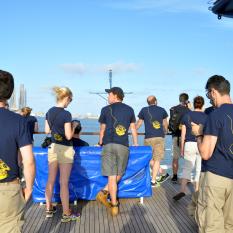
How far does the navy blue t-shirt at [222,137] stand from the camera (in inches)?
125

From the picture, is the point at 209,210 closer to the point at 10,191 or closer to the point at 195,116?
the point at 10,191

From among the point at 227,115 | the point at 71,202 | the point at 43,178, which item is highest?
the point at 227,115

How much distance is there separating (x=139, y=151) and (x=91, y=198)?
111cm

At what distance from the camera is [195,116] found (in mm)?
5926

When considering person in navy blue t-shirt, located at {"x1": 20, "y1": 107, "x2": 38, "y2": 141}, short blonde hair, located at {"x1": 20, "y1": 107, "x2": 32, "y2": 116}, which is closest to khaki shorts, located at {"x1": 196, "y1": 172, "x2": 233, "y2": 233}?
person in navy blue t-shirt, located at {"x1": 20, "y1": 107, "x2": 38, "y2": 141}

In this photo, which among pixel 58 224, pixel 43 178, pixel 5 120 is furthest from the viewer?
pixel 43 178

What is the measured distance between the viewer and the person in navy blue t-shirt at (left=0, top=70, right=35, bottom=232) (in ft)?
8.44

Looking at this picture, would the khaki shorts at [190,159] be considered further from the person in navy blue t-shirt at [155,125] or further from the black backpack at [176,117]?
the black backpack at [176,117]

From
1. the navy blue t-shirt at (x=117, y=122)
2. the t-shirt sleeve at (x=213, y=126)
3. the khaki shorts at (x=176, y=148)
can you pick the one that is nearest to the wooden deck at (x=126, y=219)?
the navy blue t-shirt at (x=117, y=122)

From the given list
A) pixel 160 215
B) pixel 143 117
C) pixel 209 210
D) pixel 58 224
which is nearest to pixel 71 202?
pixel 58 224

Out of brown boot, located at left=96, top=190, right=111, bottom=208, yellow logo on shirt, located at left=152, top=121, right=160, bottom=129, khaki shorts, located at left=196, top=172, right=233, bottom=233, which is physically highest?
yellow logo on shirt, located at left=152, top=121, right=160, bottom=129

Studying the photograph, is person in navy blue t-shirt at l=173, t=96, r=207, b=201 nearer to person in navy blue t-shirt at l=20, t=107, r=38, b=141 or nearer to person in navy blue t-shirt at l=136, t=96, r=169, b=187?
person in navy blue t-shirt at l=136, t=96, r=169, b=187

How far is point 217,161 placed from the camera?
328cm

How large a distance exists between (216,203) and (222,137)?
60 cm
